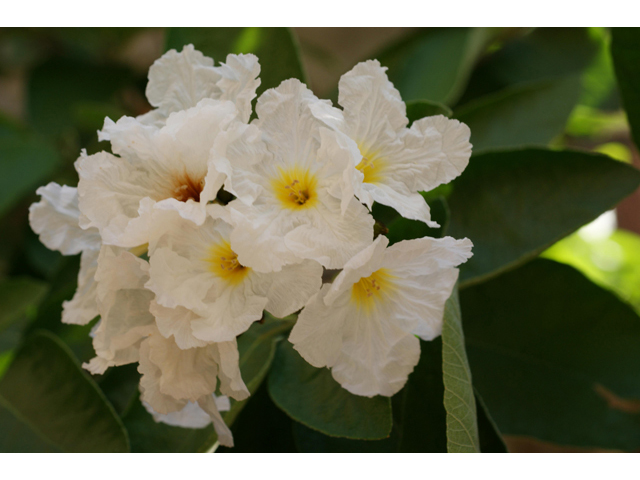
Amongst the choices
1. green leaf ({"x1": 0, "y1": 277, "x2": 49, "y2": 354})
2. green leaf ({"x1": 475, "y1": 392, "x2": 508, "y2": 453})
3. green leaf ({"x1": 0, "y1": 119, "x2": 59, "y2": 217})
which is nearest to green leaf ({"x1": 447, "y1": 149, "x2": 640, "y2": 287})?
green leaf ({"x1": 475, "y1": 392, "x2": 508, "y2": 453})

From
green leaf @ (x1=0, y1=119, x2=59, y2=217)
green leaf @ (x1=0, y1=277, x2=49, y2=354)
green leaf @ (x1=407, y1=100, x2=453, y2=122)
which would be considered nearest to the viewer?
green leaf @ (x1=407, y1=100, x2=453, y2=122)

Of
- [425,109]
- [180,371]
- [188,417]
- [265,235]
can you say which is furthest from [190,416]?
[425,109]

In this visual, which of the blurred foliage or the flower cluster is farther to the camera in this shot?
the blurred foliage

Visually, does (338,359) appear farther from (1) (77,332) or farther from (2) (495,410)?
(1) (77,332)

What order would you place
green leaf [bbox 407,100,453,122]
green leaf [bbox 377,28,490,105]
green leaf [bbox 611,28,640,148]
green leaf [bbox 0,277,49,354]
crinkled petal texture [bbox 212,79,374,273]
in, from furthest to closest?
1. green leaf [bbox 0,277,49,354]
2. green leaf [bbox 377,28,490,105]
3. green leaf [bbox 611,28,640,148]
4. green leaf [bbox 407,100,453,122]
5. crinkled petal texture [bbox 212,79,374,273]

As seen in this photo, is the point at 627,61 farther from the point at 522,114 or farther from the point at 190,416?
the point at 190,416

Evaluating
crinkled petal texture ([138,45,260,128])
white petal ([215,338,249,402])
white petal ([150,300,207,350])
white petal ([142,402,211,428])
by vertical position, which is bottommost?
white petal ([142,402,211,428])

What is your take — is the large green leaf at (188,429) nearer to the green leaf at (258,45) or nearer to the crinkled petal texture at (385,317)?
the crinkled petal texture at (385,317)

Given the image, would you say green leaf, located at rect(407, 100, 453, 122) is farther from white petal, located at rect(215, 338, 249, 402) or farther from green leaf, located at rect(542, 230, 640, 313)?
green leaf, located at rect(542, 230, 640, 313)
